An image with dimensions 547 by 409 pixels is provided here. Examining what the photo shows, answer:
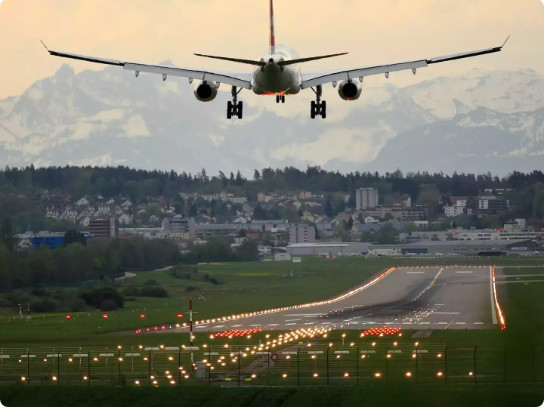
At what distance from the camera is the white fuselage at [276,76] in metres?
64.9

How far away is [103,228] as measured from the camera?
104000 mm

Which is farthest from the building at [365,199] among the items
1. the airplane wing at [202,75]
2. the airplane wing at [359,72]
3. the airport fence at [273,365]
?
the airport fence at [273,365]

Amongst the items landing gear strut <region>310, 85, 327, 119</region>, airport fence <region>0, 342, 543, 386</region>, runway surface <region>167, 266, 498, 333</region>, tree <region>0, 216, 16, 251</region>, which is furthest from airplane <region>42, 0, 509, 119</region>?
tree <region>0, 216, 16, 251</region>

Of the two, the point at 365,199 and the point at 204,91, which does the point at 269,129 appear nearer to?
the point at 365,199

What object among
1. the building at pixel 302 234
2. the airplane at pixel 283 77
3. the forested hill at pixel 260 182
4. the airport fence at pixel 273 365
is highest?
the airplane at pixel 283 77

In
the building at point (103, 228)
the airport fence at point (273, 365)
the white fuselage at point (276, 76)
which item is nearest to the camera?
the airport fence at point (273, 365)

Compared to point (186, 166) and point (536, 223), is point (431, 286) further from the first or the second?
point (186, 166)

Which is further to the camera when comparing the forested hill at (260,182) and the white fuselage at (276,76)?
the forested hill at (260,182)

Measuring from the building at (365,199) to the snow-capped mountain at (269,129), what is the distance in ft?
10.2

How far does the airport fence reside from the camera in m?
57.2

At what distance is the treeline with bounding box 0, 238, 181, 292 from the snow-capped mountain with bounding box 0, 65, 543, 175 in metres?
24.3

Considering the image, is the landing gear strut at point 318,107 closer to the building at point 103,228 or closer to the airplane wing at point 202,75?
the airplane wing at point 202,75

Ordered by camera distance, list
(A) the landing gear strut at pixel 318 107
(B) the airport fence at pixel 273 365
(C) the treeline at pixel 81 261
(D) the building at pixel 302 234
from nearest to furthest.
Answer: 1. (B) the airport fence at pixel 273 365
2. (A) the landing gear strut at pixel 318 107
3. (C) the treeline at pixel 81 261
4. (D) the building at pixel 302 234

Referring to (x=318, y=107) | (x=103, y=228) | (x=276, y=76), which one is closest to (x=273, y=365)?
(x=276, y=76)
